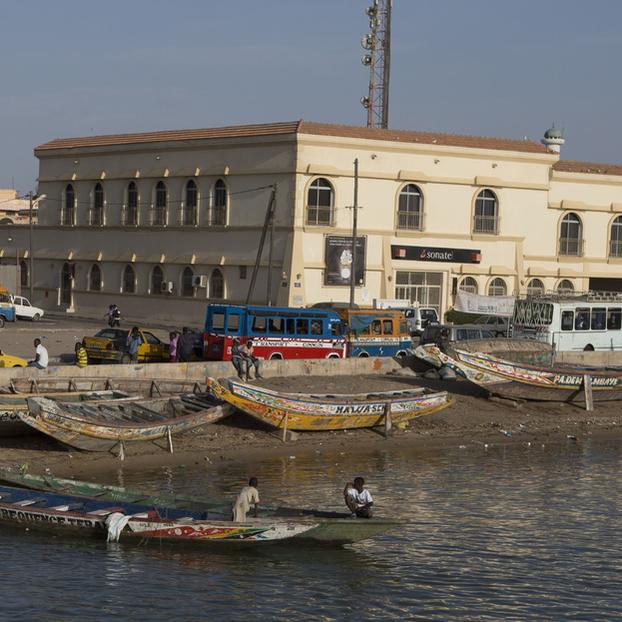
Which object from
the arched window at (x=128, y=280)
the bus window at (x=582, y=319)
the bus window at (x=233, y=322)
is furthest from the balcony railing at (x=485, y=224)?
the bus window at (x=233, y=322)

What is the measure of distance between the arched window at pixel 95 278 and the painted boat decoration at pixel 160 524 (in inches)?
1828

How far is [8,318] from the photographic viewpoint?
60281mm

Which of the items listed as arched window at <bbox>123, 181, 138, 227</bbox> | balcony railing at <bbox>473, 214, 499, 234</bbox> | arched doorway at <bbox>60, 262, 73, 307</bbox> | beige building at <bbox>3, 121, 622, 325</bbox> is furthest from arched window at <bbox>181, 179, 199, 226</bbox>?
balcony railing at <bbox>473, 214, 499, 234</bbox>

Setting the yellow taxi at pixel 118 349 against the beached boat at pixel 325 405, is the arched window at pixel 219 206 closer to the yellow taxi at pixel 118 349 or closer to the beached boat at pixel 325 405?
the yellow taxi at pixel 118 349

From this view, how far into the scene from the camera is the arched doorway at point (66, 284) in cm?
7188

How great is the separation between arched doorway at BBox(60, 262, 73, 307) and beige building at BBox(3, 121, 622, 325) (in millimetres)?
588

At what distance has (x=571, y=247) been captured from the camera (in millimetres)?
66812

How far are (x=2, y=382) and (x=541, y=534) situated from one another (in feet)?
52.0

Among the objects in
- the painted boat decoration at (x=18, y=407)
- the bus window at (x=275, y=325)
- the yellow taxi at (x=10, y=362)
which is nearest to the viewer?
the painted boat decoration at (x=18, y=407)

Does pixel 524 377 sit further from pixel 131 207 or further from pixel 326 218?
pixel 131 207

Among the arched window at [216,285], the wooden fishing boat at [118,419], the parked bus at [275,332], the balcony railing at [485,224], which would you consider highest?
the balcony railing at [485,224]

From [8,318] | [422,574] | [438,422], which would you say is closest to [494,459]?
[438,422]

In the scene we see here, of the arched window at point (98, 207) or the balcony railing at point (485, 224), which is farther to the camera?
the arched window at point (98, 207)

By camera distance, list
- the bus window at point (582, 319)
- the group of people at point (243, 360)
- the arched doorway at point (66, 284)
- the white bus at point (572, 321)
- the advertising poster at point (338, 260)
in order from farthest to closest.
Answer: the arched doorway at point (66, 284) → the advertising poster at point (338, 260) → the bus window at point (582, 319) → the white bus at point (572, 321) → the group of people at point (243, 360)
